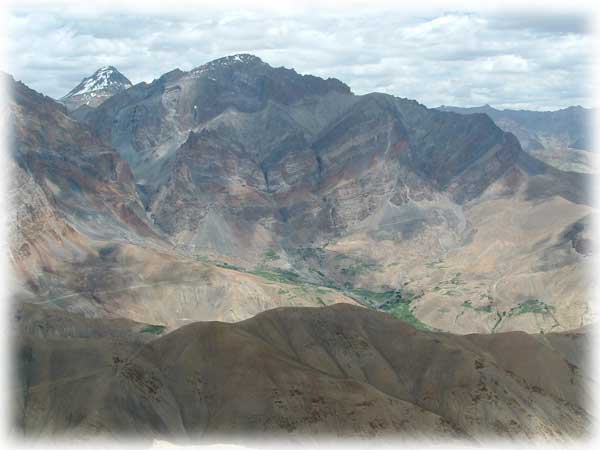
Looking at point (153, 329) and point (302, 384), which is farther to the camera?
point (153, 329)

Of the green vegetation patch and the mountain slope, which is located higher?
the mountain slope

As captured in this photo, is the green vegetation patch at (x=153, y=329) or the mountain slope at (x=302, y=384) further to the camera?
the green vegetation patch at (x=153, y=329)

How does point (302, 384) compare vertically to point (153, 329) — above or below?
above

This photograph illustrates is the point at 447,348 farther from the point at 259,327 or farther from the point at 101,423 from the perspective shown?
the point at 101,423

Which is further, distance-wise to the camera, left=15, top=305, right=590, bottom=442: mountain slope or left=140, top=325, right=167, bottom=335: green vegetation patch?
left=140, top=325, right=167, bottom=335: green vegetation patch

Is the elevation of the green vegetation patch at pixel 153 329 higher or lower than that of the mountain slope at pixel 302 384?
lower

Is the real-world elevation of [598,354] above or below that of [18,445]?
below

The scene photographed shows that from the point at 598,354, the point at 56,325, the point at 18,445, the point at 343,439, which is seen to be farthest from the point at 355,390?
the point at 56,325

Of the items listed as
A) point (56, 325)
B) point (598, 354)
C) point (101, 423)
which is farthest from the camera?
point (56, 325)
